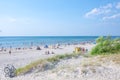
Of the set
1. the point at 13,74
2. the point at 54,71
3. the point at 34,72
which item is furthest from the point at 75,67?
the point at 13,74

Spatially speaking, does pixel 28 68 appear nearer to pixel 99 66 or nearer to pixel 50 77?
pixel 50 77

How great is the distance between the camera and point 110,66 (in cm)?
1192

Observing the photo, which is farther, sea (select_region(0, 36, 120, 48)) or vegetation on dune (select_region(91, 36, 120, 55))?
sea (select_region(0, 36, 120, 48))

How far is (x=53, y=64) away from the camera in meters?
13.0

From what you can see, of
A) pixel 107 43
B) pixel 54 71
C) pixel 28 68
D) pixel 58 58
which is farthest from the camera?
pixel 107 43

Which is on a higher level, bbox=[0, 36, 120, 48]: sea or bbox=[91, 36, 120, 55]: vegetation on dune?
bbox=[91, 36, 120, 55]: vegetation on dune

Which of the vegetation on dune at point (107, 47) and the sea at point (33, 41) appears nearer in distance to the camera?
the vegetation on dune at point (107, 47)

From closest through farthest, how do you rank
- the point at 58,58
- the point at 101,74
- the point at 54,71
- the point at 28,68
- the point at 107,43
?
the point at 101,74 → the point at 54,71 → the point at 28,68 → the point at 58,58 → the point at 107,43

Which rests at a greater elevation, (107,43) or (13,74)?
(107,43)

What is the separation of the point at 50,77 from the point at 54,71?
68 centimetres

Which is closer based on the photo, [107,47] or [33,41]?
[107,47]

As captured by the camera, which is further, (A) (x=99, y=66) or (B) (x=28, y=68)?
(B) (x=28, y=68)

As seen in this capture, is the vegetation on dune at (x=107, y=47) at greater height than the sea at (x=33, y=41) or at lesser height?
greater

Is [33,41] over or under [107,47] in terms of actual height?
under
